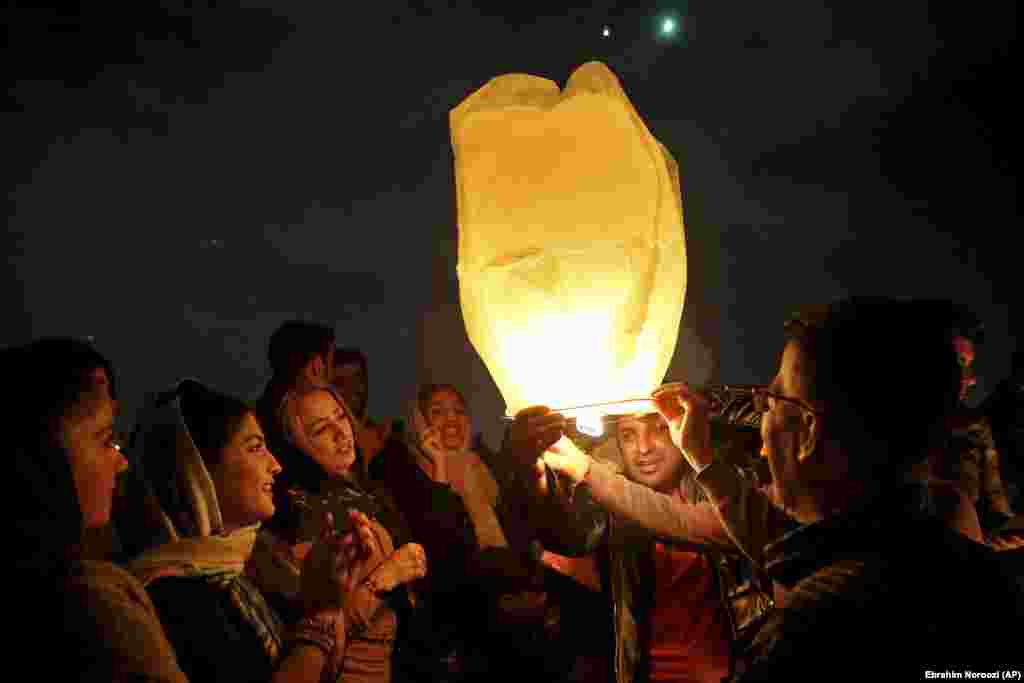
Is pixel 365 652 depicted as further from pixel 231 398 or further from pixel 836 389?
pixel 836 389

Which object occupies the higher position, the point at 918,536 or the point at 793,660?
the point at 918,536

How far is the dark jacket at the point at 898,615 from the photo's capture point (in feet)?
3.94

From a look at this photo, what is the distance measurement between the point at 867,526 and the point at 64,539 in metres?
1.77

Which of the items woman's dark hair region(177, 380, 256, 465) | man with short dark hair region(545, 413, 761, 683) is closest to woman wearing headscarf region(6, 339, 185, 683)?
woman's dark hair region(177, 380, 256, 465)

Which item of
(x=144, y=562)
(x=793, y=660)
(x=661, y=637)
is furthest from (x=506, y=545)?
(x=793, y=660)

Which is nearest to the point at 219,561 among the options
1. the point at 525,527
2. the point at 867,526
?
the point at 867,526

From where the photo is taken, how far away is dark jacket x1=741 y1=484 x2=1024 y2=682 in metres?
1.20

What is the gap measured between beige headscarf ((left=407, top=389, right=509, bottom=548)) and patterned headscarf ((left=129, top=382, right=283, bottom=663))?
1.87 metres

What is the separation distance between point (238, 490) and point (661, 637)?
1.97m

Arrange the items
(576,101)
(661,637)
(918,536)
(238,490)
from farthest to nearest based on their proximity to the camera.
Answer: (661,637) < (238,490) < (576,101) < (918,536)

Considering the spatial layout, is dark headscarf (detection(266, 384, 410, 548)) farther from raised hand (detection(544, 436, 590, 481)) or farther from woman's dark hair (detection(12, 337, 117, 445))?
woman's dark hair (detection(12, 337, 117, 445))

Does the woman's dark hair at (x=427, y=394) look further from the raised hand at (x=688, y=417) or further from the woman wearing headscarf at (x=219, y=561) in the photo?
the raised hand at (x=688, y=417)

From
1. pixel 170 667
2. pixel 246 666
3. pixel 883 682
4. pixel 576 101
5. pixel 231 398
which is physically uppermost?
pixel 576 101

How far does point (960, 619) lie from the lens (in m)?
1.22
